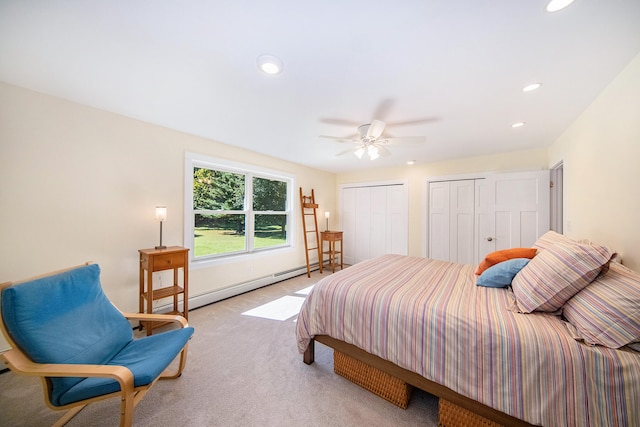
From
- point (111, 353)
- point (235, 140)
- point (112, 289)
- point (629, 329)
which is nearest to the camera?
point (629, 329)

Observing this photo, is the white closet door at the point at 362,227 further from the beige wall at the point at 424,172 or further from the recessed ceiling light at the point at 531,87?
the recessed ceiling light at the point at 531,87

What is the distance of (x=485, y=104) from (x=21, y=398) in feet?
14.1

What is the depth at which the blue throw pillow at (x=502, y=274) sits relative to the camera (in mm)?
1704

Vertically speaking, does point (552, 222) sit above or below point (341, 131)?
below

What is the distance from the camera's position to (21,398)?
1.52 meters

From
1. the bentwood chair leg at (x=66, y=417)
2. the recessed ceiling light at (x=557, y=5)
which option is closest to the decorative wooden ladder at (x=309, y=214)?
the bentwood chair leg at (x=66, y=417)

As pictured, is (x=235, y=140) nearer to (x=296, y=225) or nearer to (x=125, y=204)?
(x=125, y=204)

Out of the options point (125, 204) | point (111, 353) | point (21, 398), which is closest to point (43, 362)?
point (111, 353)

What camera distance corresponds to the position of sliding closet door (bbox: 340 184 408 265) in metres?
4.63

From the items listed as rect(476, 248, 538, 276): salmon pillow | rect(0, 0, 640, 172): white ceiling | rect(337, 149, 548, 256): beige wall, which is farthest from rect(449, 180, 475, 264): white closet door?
rect(476, 248, 538, 276): salmon pillow

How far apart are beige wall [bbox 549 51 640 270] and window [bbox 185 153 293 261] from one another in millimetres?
3871

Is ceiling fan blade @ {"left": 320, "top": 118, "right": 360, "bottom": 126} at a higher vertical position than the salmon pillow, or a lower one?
higher

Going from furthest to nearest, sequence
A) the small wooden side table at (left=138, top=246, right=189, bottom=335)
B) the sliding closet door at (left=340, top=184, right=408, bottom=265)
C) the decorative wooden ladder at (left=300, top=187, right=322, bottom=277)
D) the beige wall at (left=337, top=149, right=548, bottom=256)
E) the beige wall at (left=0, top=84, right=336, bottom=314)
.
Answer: the sliding closet door at (left=340, top=184, right=408, bottom=265)
the decorative wooden ladder at (left=300, top=187, right=322, bottom=277)
the beige wall at (left=337, top=149, right=548, bottom=256)
the small wooden side table at (left=138, top=246, right=189, bottom=335)
the beige wall at (left=0, top=84, right=336, bottom=314)

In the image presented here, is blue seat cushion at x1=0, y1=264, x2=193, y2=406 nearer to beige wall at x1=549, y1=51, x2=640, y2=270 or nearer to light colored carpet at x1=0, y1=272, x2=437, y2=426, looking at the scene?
light colored carpet at x1=0, y1=272, x2=437, y2=426
